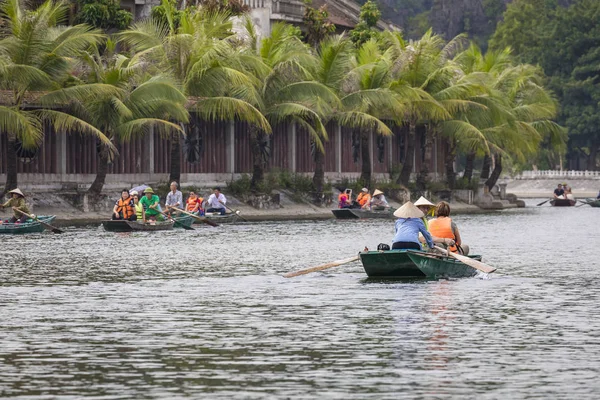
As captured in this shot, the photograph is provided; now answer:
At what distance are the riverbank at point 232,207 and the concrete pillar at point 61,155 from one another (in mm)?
2352

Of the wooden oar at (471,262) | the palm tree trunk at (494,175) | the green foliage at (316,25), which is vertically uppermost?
the green foliage at (316,25)

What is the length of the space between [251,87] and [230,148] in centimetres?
865

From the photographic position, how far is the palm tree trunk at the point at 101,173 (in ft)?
170

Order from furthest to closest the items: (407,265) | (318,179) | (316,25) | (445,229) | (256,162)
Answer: (316,25) < (318,179) < (256,162) < (445,229) < (407,265)

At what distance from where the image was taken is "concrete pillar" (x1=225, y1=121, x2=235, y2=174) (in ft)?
207

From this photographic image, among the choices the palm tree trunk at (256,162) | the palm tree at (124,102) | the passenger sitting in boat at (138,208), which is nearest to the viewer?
the passenger sitting in boat at (138,208)

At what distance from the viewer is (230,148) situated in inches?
2485

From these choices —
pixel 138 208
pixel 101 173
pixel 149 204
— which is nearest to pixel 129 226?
pixel 138 208

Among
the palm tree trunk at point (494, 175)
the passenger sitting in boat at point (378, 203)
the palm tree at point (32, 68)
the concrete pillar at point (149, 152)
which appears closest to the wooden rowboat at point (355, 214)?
the passenger sitting in boat at point (378, 203)

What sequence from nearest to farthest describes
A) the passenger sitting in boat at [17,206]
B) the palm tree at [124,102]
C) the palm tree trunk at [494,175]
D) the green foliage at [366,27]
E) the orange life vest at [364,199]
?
the passenger sitting in boat at [17,206] → the palm tree at [124,102] → the orange life vest at [364,199] → the green foliage at [366,27] → the palm tree trunk at [494,175]

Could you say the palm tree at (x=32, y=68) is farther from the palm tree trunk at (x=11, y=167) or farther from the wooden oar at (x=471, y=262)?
the wooden oar at (x=471, y=262)

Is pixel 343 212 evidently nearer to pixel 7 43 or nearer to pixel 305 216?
pixel 305 216

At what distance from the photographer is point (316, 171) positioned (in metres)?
63.9

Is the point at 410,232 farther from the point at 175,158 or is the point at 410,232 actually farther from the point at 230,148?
the point at 230,148
